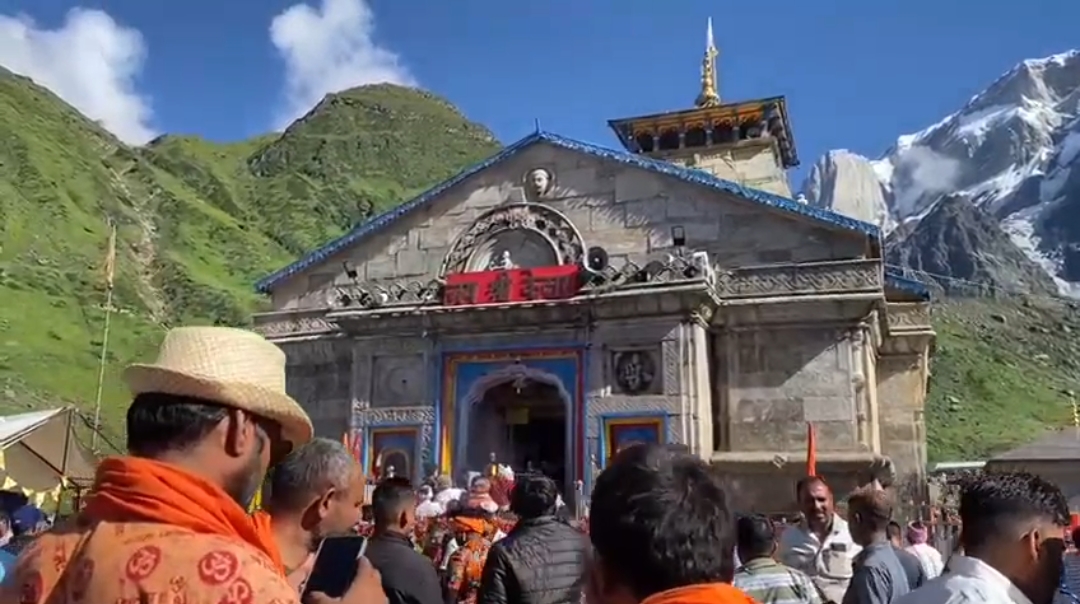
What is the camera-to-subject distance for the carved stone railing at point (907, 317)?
18562 millimetres

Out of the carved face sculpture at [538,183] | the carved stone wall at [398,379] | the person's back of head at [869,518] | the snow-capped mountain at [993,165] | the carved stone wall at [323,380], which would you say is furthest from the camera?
the snow-capped mountain at [993,165]

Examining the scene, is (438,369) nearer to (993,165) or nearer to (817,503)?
(817,503)

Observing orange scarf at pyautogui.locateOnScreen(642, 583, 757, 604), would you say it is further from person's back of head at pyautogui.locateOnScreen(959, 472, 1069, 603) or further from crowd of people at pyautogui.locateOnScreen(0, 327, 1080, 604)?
person's back of head at pyautogui.locateOnScreen(959, 472, 1069, 603)

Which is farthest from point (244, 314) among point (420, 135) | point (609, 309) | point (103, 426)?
point (420, 135)

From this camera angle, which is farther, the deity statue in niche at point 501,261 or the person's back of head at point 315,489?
the deity statue in niche at point 501,261

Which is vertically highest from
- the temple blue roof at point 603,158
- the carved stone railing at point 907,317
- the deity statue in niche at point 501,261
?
the temple blue roof at point 603,158

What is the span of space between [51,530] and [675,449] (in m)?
1.42

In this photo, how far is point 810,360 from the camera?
53.2 ft

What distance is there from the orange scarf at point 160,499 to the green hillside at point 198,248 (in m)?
30.6

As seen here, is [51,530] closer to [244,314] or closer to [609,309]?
[609,309]

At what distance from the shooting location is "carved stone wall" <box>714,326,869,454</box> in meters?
15.7

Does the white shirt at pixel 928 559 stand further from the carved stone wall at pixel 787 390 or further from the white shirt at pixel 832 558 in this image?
the carved stone wall at pixel 787 390

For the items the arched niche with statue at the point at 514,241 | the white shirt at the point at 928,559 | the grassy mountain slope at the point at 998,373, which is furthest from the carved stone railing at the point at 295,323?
the grassy mountain slope at the point at 998,373

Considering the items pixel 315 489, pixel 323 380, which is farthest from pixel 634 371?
pixel 315 489
